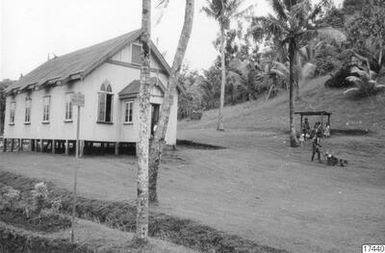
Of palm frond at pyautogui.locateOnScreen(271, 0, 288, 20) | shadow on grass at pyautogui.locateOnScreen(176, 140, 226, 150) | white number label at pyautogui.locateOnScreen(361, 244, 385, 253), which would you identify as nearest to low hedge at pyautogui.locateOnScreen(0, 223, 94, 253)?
white number label at pyautogui.locateOnScreen(361, 244, 385, 253)

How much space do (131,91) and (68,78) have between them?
3278 millimetres

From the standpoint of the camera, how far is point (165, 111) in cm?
1216

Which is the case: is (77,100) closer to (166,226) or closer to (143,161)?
(143,161)

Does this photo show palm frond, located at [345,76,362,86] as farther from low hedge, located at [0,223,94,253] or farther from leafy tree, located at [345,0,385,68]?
low hedge, located at [0,223,94,253]

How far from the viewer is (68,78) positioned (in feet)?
77.2

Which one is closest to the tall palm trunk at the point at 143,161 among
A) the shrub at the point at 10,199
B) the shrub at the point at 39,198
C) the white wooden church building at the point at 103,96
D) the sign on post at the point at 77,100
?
the sign on post at the point at 77,100

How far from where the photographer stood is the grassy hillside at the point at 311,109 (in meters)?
33.5

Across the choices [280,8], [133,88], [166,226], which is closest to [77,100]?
[166,226]

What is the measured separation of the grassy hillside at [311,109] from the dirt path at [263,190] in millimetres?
7252

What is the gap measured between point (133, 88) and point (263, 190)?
10712mm

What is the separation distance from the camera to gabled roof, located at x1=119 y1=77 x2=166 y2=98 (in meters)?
23.6

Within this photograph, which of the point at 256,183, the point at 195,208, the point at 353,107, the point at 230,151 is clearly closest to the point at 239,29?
the point at 353,107

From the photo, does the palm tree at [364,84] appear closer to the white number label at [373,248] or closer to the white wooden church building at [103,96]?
the white wooden church building at [103,96]

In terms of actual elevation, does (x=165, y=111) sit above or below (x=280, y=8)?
below
